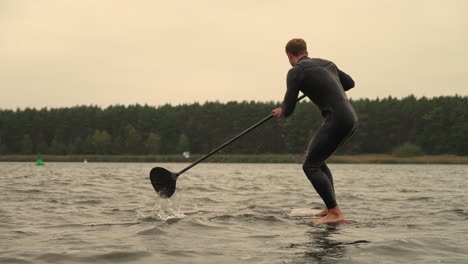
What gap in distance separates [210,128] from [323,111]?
104m

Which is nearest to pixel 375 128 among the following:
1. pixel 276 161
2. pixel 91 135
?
pixel 276 161

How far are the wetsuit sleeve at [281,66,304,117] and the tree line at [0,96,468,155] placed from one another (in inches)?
2425

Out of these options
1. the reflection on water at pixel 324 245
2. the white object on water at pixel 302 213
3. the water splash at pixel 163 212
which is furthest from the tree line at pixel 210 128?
the reflection on water at pixel 324 245

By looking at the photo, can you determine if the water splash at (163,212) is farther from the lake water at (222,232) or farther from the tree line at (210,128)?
the tree line at (210,128)

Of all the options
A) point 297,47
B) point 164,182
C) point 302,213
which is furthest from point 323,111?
point 164,182

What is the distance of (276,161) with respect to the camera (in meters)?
82.4

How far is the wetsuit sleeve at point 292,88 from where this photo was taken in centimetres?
773

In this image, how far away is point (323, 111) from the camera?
791cm

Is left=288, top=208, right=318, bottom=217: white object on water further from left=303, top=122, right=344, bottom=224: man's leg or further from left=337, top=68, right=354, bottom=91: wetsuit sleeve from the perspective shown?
left=337, top=68, right=354, bottom=91: wetsuit sleeve

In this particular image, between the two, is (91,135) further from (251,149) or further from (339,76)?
(339,76)

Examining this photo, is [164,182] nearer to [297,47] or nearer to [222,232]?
[222,232]

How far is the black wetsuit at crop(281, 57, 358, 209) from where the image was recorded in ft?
25.1

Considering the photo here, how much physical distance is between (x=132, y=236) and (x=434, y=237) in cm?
337

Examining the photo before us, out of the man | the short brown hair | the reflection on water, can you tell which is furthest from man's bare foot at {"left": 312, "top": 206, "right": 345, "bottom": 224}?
the short brown hair
